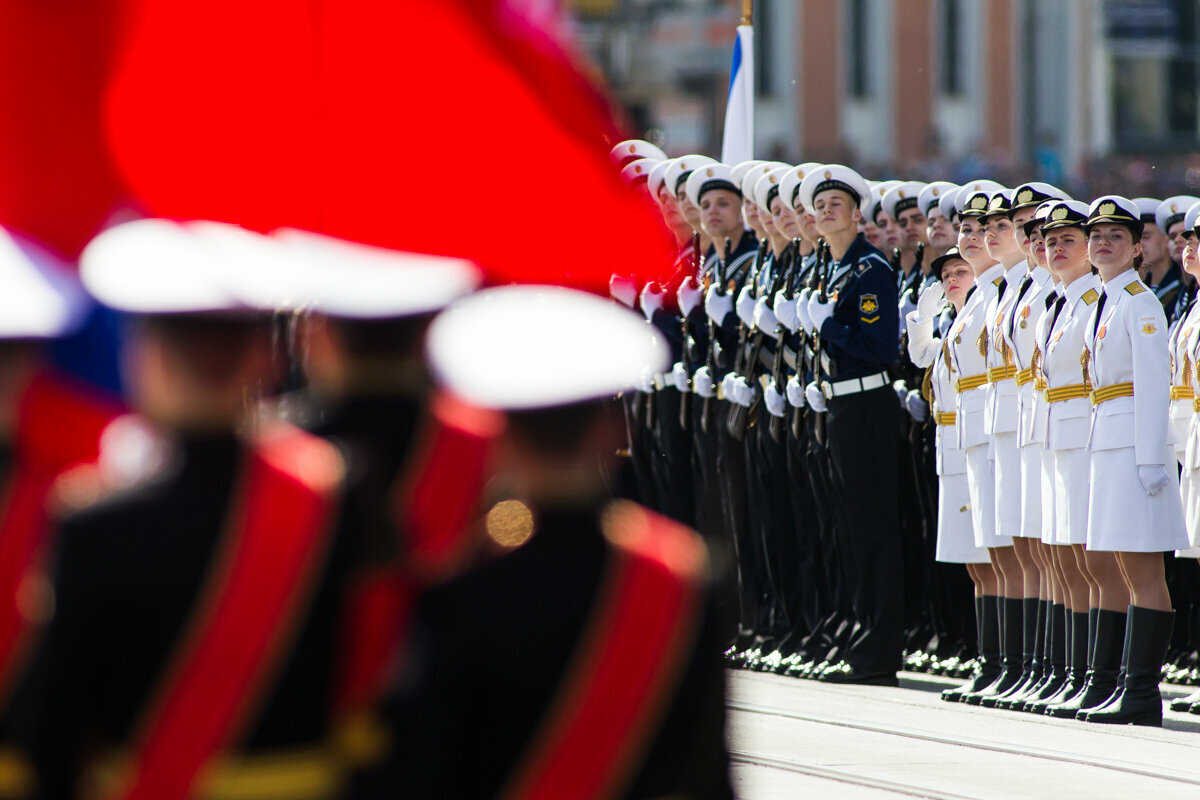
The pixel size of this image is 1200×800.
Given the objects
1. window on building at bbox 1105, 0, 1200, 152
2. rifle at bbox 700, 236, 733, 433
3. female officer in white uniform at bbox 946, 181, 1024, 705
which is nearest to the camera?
female officer in white uniform at bbox 946, 181, 1024, 705

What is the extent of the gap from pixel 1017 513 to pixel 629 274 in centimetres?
652

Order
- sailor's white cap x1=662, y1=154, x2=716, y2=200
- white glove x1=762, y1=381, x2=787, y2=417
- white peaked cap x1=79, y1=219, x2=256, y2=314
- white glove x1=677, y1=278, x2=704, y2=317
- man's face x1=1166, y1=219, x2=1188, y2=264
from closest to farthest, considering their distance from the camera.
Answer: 1. white peaked cap x1=79, y1=219, x2=256, y2=314
2. man's face x1=1166, y1=219, x2=1188, y2=264
3. white glove x1=762, y1=381, x2=787, y2=417
4. white glove x1=677, y1=278, x2=704, y2=317
5. sailor's white cap x1=662, y1=154, x2=716, y2=200

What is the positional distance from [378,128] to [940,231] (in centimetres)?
761

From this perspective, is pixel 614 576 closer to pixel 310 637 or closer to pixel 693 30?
pixel 310 637

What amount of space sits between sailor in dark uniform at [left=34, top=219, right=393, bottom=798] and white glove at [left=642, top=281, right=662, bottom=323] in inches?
355

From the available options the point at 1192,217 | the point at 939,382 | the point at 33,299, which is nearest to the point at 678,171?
the point at 939,382

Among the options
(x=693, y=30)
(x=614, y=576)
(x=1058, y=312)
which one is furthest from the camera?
(x=693, y=30)

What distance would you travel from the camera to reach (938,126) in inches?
1582

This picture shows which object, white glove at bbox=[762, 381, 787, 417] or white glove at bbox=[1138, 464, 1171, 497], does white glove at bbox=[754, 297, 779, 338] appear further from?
white glove at bbox=[1138, 464, 1171, 497]

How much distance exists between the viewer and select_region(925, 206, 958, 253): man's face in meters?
11.4

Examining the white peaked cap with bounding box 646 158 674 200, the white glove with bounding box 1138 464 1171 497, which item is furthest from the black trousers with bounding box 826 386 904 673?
the white peaked cap with bounding box 646 158 674 200

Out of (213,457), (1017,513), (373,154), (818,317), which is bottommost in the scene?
(1017,513)

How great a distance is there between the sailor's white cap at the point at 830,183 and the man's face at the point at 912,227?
1.49ft

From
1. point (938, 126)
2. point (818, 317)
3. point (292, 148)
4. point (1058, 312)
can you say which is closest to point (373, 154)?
point (292, 148)
